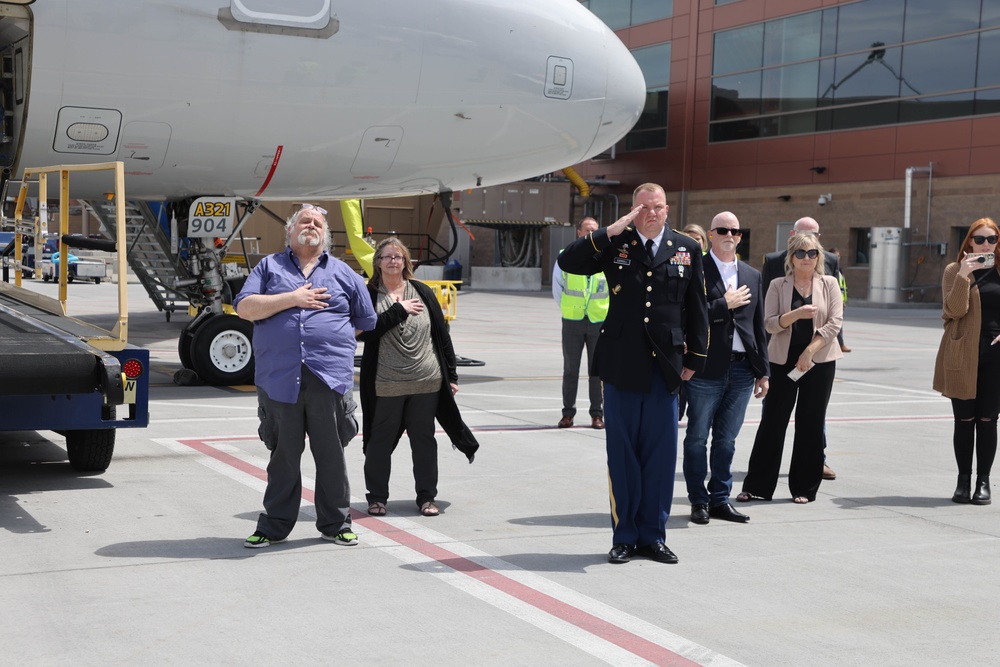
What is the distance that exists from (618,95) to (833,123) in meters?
26.1

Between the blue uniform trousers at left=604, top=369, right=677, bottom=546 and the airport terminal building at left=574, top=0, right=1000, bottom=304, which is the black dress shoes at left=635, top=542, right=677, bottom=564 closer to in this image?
the blue uniform trousers at left=604, top=369, right=677, bottom=546

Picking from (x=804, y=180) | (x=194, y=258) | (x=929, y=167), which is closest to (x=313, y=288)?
(x=194, y=258)

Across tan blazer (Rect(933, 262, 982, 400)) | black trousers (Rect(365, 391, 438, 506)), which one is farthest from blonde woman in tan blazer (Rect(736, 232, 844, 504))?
black trousers (Rect(365, 391, 438, 506))

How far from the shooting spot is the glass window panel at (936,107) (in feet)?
109

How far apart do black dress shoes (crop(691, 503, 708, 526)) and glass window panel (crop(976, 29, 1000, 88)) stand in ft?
96.9

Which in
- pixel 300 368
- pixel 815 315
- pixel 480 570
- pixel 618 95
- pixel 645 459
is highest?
pixel 618 95

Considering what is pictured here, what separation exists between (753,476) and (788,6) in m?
33.6

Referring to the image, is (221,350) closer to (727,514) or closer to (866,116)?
(727,514)

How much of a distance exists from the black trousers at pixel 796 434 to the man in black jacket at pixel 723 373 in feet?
1.88

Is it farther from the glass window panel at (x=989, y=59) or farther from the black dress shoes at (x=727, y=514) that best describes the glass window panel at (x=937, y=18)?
the black dress shoes at (x=727, y=514)

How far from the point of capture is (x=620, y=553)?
5816 millimetres

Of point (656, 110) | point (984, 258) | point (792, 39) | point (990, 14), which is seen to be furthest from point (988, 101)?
point (984, 258)

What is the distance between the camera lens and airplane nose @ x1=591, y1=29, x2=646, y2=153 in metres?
12.8

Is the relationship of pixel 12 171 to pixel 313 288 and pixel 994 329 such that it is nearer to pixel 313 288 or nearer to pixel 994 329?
pixel 313 288
